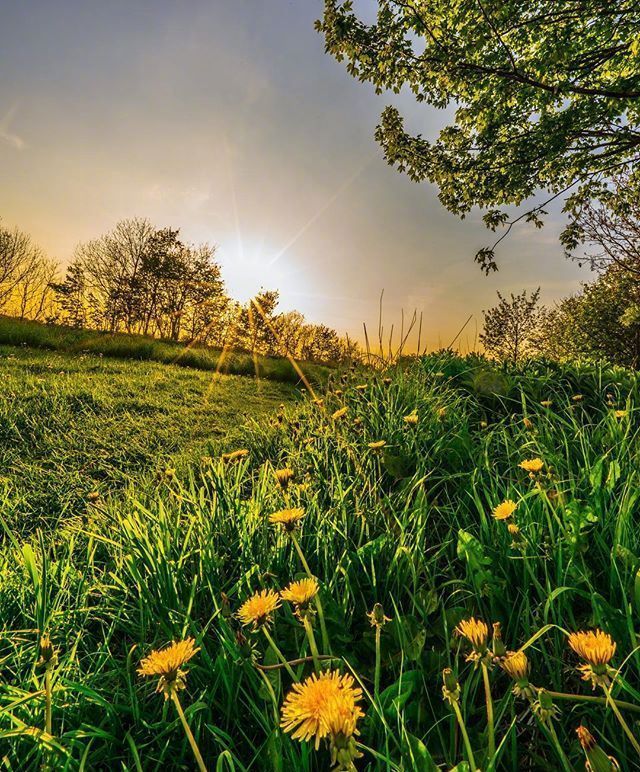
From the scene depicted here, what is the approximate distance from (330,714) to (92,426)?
503 centimetres

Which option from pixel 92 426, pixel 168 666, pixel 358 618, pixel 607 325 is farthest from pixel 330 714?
pixel 607 325

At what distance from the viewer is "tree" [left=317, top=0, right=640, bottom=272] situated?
17.8 feet

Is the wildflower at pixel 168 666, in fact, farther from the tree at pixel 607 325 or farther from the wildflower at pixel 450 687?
the tree at pixel 607 325

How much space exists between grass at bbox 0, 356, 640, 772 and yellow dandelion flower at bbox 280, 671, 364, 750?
18 centimetres

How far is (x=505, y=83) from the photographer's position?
572cm

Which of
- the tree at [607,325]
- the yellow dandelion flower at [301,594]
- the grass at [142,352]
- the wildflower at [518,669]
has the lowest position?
the yellow dandelion flower at [301,594]

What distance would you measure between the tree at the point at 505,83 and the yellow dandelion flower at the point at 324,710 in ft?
20.4

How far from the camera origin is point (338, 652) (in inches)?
44.6

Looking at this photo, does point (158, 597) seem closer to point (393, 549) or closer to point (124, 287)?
point (393, 549)

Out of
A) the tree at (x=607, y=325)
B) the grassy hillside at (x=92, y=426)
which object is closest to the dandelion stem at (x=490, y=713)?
the grassy hillside at (x=92, y=426)

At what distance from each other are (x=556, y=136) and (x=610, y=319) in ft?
41.6

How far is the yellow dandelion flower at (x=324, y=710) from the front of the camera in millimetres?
500

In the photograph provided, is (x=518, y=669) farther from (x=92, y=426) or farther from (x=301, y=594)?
(x=92, y=426)

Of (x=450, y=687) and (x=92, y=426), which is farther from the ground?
(x=450, y=687)
